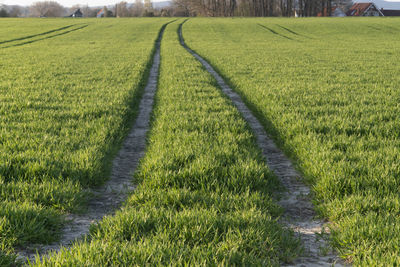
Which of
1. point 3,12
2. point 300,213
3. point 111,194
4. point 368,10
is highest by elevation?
point 3,12

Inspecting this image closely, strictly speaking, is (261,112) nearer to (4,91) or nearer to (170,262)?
(170,262)

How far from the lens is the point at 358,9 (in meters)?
113

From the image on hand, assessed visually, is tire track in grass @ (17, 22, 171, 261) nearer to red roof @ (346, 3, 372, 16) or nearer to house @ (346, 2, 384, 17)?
house @ (346, 2, 384, 17)

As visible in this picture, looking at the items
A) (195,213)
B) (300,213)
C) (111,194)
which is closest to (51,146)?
(111,194)

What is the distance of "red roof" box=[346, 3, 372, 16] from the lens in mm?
109925

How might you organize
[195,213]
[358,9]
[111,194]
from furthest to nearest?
[358,9] → [111,194] → [195,213]

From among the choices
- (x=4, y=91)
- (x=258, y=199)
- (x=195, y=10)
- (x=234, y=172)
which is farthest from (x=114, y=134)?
(x=195, y=10)

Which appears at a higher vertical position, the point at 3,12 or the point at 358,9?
the point at 3,12

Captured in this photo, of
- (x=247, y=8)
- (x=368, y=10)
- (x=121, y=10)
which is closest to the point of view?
(x=247, y=8)

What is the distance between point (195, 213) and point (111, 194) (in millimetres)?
1494

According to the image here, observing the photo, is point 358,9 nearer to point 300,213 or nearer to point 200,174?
point 200,174

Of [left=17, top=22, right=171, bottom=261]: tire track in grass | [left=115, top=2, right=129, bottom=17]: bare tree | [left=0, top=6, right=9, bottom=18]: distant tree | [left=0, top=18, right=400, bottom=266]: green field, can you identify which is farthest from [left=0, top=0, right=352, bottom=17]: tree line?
[left=17, top=22, right=171, bottom=261]: tire track in grass

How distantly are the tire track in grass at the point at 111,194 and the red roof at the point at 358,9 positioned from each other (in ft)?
398

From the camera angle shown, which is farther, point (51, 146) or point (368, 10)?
point (368, 10)
